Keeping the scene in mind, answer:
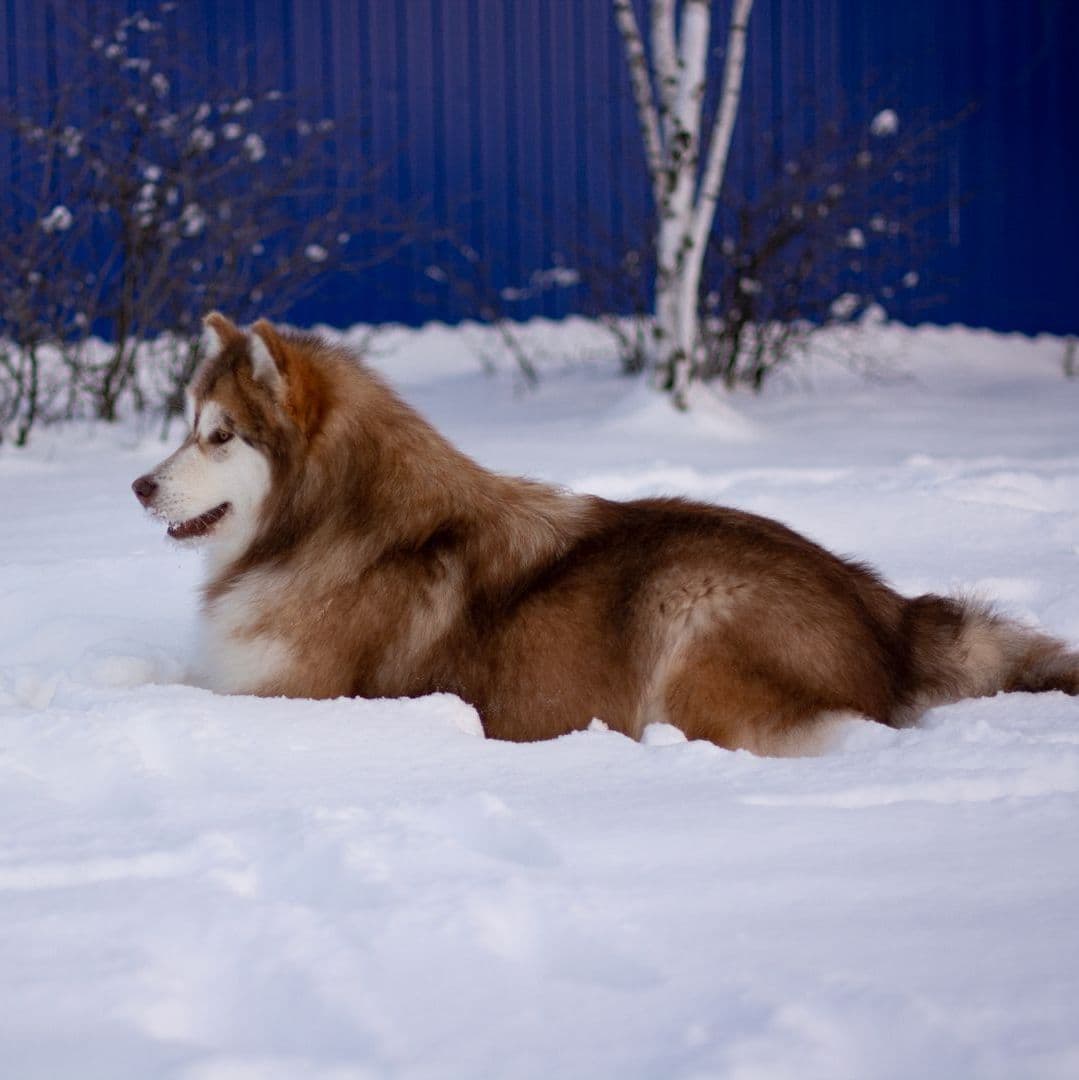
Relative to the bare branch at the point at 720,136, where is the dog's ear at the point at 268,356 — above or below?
below

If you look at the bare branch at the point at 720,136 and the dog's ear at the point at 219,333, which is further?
the bare branch at the point at 720,136

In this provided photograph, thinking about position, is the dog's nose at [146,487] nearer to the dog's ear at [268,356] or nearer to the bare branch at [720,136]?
the dog's ear at [268,356]

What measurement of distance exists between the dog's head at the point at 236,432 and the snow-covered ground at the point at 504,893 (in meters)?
0.54

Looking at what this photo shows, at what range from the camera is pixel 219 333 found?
349 centimetres

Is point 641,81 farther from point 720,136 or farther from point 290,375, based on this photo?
point 290,375

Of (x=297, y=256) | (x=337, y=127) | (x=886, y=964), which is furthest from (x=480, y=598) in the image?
(x=337, y=127)

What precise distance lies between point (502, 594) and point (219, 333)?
105 cm

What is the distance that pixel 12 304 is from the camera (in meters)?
7.61

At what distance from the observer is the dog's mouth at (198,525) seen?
3.54 metres

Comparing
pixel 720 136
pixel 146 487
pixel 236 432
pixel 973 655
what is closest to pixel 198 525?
pixel 146 487

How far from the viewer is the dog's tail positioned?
3.29 m

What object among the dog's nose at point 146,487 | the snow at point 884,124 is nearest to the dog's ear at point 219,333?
the dog's nose at point 146,487

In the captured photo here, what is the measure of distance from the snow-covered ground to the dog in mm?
161

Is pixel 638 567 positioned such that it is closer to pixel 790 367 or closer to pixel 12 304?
pixel 12 304
